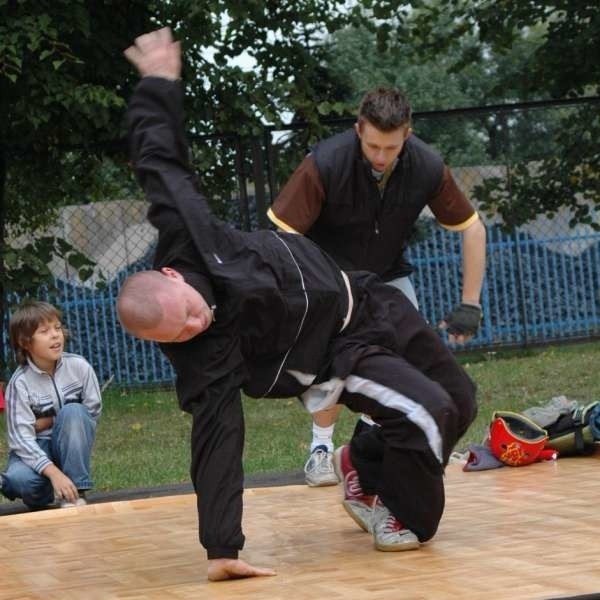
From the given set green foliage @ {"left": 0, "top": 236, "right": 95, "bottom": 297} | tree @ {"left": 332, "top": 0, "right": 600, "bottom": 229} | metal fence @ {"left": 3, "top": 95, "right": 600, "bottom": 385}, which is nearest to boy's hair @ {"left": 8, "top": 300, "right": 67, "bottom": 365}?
green foliage @ {"left": 0, "top": 236, "right": 95, "bottom": 297}

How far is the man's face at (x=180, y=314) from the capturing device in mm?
3840

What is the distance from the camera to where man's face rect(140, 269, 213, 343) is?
3840mm

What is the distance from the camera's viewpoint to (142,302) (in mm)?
3836

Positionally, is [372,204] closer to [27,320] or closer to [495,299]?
[27,320]

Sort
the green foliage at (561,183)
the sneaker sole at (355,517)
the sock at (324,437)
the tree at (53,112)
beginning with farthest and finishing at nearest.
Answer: the green foliage at (561,183), the tree at (53,112), the sock at (324,437), the sneaker sole at (355,517)

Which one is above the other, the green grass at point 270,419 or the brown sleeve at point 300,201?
the brown sleeve at point 300,201

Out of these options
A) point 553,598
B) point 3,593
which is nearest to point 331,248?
point 3,593

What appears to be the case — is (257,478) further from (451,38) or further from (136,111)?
(451,38)

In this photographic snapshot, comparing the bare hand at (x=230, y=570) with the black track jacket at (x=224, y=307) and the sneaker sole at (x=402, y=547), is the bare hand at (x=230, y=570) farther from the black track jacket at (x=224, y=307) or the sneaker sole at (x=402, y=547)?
the sneaker sole at (x=402, y=547)

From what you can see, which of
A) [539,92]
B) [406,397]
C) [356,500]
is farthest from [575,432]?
[539,92]

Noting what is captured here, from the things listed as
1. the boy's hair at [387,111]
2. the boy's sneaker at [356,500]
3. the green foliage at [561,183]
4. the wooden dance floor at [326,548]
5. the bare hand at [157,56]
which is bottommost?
the wooden dance floor at [326,548]

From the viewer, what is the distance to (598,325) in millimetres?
14164

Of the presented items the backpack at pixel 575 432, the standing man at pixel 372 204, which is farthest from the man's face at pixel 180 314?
the backpack at pixel 575 432

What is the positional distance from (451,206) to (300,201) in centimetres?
65
